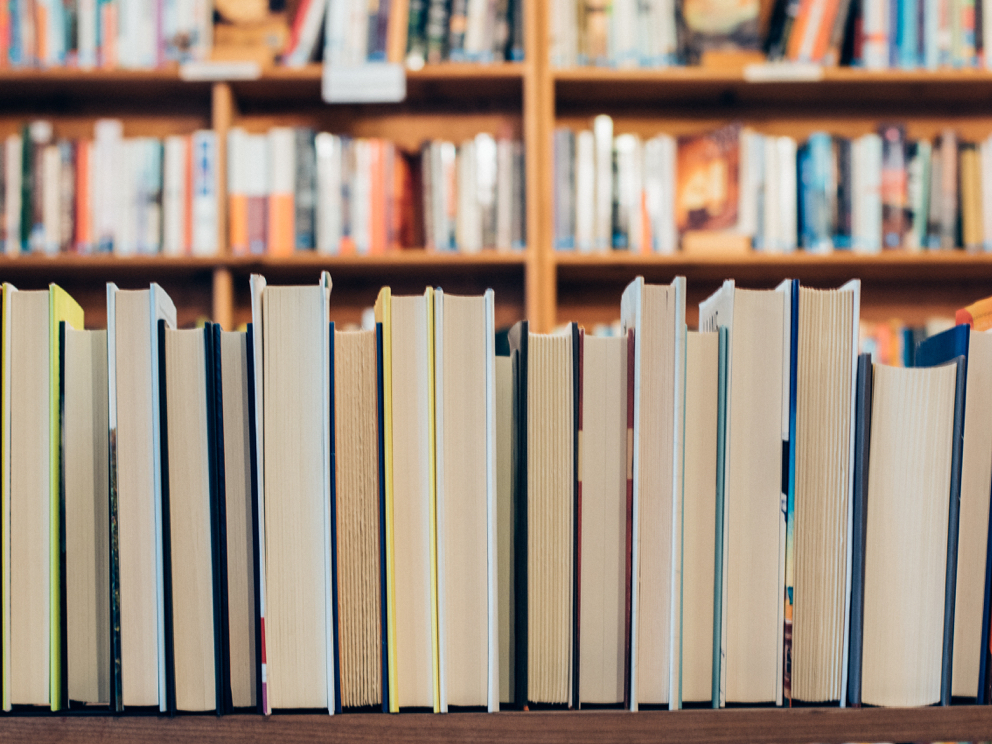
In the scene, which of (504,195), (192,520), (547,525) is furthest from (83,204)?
(547,525)

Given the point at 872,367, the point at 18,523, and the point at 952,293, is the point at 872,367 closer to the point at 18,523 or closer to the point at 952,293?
the point at 18,523

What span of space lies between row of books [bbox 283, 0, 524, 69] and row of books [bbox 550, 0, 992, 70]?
132 mm

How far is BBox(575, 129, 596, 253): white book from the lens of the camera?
1748mm

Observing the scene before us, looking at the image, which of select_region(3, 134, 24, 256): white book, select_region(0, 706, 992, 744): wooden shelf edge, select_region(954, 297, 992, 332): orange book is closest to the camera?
select_region(0, 706, 992, 744): wooden shelf edge

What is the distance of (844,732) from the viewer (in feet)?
1.59

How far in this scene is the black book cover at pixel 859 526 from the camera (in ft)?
1.61

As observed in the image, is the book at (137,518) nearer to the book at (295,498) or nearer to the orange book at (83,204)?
the book at (295,498)

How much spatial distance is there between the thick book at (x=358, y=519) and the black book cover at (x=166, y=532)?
103 millimetres

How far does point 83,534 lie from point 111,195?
149 centimetres

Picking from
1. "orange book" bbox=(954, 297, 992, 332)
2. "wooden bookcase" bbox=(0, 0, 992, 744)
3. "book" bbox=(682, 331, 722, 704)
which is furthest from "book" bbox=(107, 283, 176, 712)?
"wooden bookcase" bbox=(0, 0, 992, 744)

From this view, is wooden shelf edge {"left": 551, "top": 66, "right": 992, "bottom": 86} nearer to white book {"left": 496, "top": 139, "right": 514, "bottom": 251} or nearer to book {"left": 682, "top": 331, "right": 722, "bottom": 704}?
white book {"left": 496, "top": 139, "right": 514, "bottom": 251}

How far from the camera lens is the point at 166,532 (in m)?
0.47

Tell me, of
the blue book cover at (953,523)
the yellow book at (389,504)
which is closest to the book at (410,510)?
the yellow book at (389,504)

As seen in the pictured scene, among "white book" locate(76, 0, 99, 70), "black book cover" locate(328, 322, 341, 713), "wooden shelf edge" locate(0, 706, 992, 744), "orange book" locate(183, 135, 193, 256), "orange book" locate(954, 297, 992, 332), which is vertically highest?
"white book" locate(76, 0, 99, 70)
